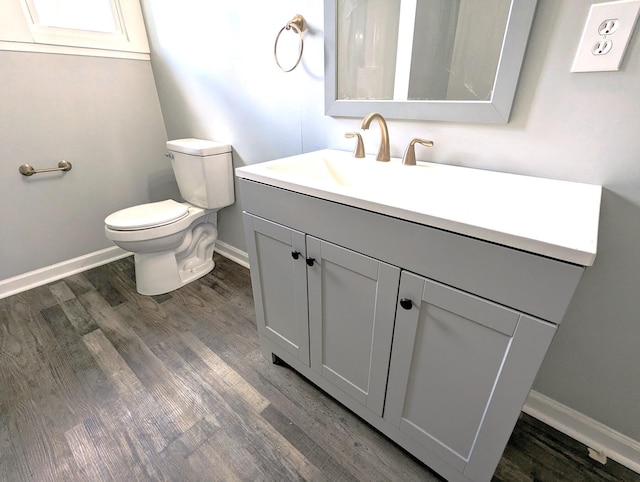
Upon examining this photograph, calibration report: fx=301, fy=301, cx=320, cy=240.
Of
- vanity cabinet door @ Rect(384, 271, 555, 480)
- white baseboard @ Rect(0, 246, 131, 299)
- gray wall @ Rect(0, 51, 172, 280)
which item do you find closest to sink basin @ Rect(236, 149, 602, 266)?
vanity cabinet door @ Rect(384, 271, 555, 480)

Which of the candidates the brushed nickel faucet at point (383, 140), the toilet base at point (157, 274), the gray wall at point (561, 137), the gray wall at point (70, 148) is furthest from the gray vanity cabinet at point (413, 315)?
the gray wall at point (70, 148)

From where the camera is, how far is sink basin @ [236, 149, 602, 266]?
1.83ft

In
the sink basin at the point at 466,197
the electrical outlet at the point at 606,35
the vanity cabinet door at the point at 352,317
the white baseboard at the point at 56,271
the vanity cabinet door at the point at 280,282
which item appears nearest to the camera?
the sink basin at the point at 466,197

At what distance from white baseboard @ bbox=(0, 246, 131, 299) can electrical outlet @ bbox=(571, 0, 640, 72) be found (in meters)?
2.72

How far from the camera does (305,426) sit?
1.13 metres

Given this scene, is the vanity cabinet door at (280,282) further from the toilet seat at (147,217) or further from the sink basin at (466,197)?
the toilet seat at (147,217)

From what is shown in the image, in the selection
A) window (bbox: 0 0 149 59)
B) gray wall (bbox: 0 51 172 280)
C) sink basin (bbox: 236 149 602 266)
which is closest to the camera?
sink basin (bbox: 236 149 602 266)

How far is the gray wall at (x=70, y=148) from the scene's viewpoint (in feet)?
5.64

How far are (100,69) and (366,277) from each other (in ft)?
7.30

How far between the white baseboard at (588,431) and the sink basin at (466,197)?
2.58 ft

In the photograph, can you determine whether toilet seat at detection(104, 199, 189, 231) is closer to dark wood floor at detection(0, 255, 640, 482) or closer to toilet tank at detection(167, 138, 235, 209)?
toilet tank at detection(167, 138, 235, 209)

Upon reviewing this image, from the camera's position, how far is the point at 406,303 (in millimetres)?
750

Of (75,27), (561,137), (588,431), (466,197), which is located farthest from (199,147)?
(588,431)

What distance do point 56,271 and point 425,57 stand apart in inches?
98.0
